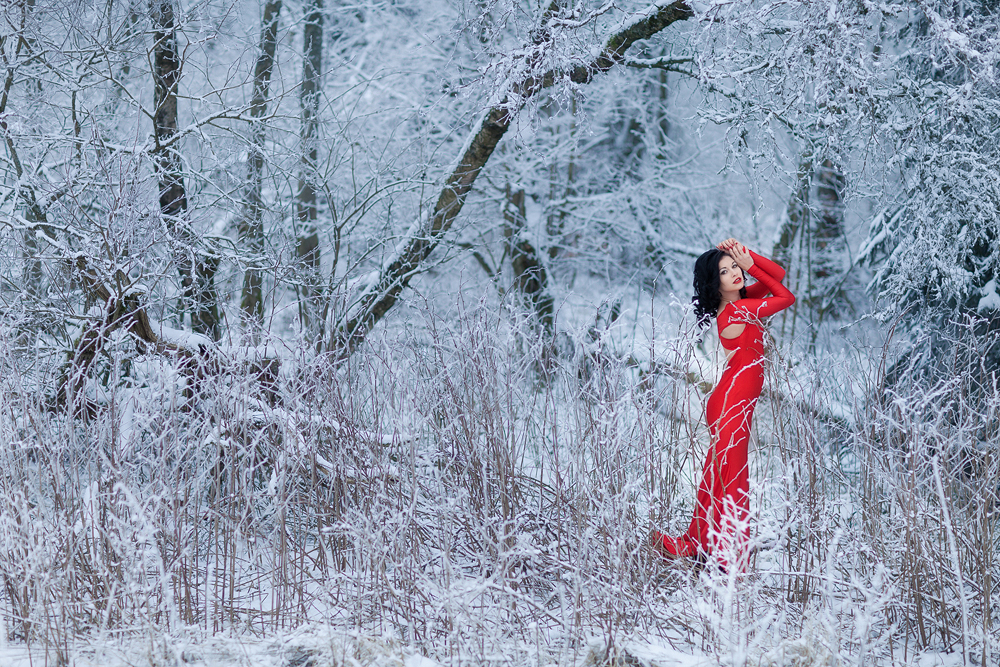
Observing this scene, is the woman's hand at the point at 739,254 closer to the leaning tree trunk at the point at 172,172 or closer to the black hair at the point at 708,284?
the black hair at the point at 708,284

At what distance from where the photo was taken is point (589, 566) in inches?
Result: 126

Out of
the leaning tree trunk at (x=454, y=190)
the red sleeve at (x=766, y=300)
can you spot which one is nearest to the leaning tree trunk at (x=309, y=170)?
the leaning tree trunk at (x=454, y=190)

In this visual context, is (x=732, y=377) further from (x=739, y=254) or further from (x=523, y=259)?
(x=523, y=259)

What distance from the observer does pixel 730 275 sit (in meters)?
3.79

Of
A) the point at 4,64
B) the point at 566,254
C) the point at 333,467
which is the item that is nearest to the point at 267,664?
the point at 333,467

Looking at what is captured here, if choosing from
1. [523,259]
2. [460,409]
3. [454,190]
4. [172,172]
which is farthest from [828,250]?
[172,172]

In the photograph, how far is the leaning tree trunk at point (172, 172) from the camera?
5.20m

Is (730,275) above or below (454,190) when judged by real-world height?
below

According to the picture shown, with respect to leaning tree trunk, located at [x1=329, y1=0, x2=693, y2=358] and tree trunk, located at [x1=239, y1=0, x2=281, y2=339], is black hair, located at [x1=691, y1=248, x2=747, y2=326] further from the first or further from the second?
tree trunk, located at [x1=239, y1=0, x2=281, y2=339]

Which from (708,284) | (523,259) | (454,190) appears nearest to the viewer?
(708,284)

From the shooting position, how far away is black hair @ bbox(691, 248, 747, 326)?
3.85 meters

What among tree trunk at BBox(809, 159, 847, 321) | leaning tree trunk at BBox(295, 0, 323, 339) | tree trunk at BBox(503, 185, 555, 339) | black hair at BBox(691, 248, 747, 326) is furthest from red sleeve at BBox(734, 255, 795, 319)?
tree trunk at BBox(809, 159, 847, 321)

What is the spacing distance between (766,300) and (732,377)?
1.26ft

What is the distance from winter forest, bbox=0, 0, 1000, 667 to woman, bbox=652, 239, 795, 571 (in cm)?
13
